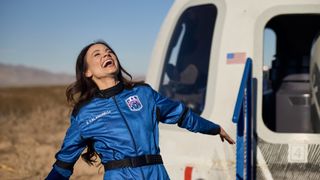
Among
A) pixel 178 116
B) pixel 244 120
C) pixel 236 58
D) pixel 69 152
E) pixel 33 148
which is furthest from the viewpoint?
pixel 33 148

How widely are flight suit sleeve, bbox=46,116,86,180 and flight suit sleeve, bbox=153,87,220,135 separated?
487 millimetres

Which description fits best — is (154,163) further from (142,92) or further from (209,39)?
(209,39)

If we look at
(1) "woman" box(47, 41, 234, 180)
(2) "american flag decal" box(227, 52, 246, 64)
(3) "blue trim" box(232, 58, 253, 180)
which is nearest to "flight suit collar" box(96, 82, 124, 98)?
(1) "woman" box(47, 41, 234, 180)

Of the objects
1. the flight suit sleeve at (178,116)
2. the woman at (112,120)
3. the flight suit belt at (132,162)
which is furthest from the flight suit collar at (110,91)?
the flight suit belt at (132,162)

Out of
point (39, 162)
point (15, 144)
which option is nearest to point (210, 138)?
point (39, 162)

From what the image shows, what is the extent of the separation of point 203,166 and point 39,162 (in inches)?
337

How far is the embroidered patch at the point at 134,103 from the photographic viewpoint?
3.17 m

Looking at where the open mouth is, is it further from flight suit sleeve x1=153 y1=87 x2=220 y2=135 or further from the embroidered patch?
flight suit sleeve x1=153 y1=87 x2=220 y2=135

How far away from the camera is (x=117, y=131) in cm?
308

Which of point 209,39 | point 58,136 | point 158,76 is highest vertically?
point 209,39

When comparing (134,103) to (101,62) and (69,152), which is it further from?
(69,152)

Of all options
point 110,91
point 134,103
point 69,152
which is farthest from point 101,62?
point 69,152

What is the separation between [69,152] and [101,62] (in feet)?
1.75

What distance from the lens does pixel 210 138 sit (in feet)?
14.2
